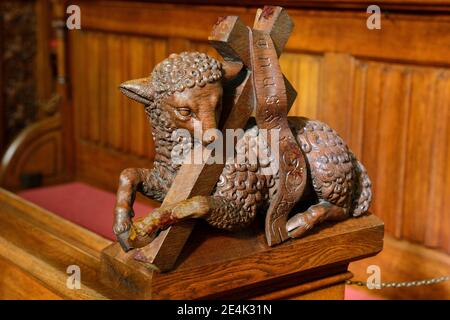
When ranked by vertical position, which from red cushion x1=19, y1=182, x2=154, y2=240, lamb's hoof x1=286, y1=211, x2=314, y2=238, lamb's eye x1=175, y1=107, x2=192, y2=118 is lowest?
red cushion x1=19, y1=182, x2=154, y2=240

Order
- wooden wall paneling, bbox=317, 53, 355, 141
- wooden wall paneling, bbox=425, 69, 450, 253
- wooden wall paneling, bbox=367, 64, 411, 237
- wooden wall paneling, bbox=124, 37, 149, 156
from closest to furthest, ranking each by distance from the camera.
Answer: wooden wall paneling, bbox=425, 69, 450, 253 < wooden wall paneling, bbox=367, 64, 411, 237 < wooden wall paneling, bbox=317, 53, 355, 141 < wooden wall paneling, bbox=124, 37, 149, 156

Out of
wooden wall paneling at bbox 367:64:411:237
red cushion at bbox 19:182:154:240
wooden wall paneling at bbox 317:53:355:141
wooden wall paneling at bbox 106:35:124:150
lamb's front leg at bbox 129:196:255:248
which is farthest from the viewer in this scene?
wooden wall paneling at bbox 106:35:124:150

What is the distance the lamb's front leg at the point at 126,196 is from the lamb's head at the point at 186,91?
0.46ft

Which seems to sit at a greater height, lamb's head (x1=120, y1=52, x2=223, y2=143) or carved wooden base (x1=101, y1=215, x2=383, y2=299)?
lamb's head (x1=120, y1=52, x2=223, y2=143)

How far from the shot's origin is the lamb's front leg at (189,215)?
54.9 inches

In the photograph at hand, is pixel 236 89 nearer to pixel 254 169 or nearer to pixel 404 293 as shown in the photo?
pixel 254 169

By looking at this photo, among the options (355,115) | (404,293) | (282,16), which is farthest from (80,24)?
(282,16)

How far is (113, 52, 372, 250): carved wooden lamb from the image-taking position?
1.41 m

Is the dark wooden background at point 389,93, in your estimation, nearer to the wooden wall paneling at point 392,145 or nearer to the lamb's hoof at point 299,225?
the wooden wall paneling at point 392,145

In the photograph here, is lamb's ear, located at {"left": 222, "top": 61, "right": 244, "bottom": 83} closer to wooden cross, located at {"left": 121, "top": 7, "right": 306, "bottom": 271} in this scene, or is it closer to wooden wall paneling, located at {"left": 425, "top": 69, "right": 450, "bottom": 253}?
wooden cross, located at {"left": 121, "top": 7, "right": 306, "bottom": 271}

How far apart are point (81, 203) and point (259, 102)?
1998 mm

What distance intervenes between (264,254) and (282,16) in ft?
1.54

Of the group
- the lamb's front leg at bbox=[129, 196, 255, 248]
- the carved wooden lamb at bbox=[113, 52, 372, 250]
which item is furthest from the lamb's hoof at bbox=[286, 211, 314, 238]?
the lamb's front leg at bbox=[129, 196, 255, 248]

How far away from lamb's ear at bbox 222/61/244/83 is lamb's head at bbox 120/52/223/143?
4cm
